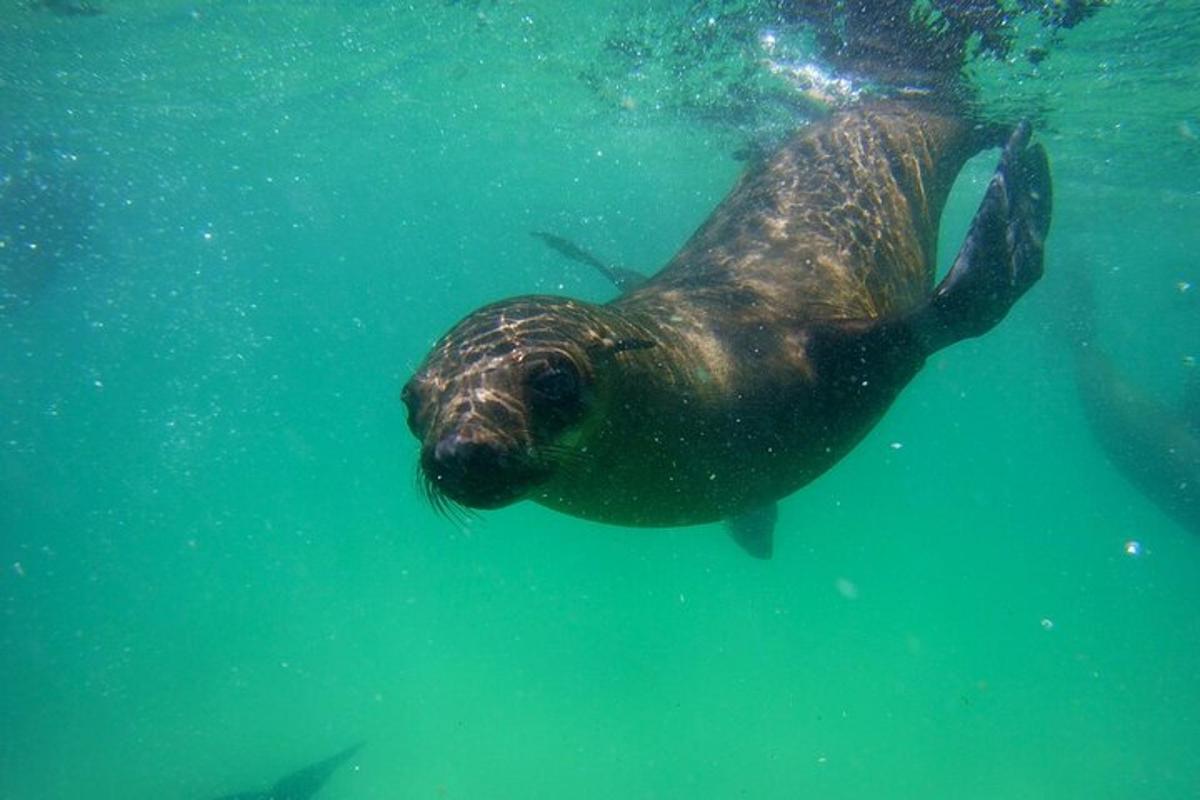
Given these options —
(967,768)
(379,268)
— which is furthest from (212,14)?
(379,268)

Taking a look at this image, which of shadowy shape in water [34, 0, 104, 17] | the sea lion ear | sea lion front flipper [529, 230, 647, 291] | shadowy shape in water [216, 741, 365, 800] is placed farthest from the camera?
shadowy shape in water [34, 0, 104, 17]

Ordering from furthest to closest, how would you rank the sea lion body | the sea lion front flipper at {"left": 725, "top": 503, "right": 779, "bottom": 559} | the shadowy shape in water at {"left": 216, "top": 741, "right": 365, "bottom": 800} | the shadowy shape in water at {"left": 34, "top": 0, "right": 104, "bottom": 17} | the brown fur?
the shadowy shape in water at {"left": 34, "top": 0, "right": 104, "bottom": 17}, the shadowy shape in water at {"left": 216, "top": 741, "right": 365, "bottom": 800}, the sea lion front flipper at {"left": 725, "top": 503, "right": 779, "bottom": 559}, the sea lion body, the brown fur

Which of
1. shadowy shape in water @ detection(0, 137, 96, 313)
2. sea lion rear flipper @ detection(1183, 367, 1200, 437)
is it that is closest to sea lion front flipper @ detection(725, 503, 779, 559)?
sea lion rear flipper @ detection(1183, 367, 1200, 437)

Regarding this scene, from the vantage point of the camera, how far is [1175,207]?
23547mm

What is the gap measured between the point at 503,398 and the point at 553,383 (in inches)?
7.6

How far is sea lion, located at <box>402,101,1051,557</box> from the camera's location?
2.48m

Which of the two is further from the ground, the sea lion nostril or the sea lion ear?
the sea lion nostril

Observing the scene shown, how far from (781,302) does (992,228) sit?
113 centimetres

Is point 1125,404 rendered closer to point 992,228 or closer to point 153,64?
point 992,228

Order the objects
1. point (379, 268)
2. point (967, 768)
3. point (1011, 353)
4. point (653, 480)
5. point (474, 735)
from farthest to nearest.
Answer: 1. point (379, 268)
2. point (1011, 353)
3. point (474, 735)
4. point (967, 768)
5. point (653, 480)

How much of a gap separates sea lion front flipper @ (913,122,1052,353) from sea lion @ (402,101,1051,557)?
0.01 m

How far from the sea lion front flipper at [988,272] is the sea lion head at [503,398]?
183 centimetres

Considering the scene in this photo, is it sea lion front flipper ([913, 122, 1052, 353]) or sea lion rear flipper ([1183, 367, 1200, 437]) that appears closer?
sea lion front flipper ([913, 122, 1052, 353])

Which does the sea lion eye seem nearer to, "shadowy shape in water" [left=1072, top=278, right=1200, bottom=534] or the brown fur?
the brown fur
